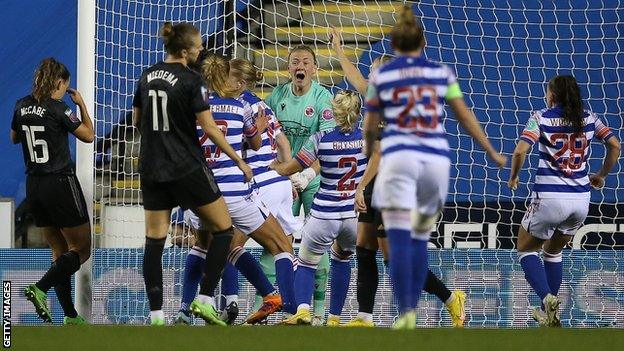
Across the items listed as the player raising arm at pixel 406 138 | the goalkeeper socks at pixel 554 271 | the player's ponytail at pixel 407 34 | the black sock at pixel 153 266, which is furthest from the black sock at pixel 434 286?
the player's ponytail at pixel 407 34

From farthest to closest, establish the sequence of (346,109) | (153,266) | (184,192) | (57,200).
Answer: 1. (57,200)
2. (346,109)
3. (153,266)
4. (184,192)

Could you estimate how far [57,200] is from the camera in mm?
8734

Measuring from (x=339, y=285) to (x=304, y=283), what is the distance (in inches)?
9.3

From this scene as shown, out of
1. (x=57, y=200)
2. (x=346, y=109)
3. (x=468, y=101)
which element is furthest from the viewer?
(x=468, y=101)

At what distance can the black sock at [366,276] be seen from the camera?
26.5 feet

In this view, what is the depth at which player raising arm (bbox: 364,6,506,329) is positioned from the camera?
5734mm

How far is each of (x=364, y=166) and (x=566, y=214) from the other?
1375 mm

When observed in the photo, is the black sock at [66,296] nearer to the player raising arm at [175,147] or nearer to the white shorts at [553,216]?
the player raising arm at [175,147]

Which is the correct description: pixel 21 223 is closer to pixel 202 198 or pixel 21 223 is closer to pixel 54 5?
pixel 54 5

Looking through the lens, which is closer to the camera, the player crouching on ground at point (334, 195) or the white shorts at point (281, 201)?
the player crouching on ground at point (334, 195)

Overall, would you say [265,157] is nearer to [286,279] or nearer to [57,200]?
A: [286,279]

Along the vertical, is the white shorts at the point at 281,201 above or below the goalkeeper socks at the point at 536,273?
above

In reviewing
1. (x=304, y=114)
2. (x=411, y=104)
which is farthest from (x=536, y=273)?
(x=411, y=104)

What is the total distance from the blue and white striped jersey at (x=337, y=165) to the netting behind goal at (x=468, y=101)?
5.76 feet
